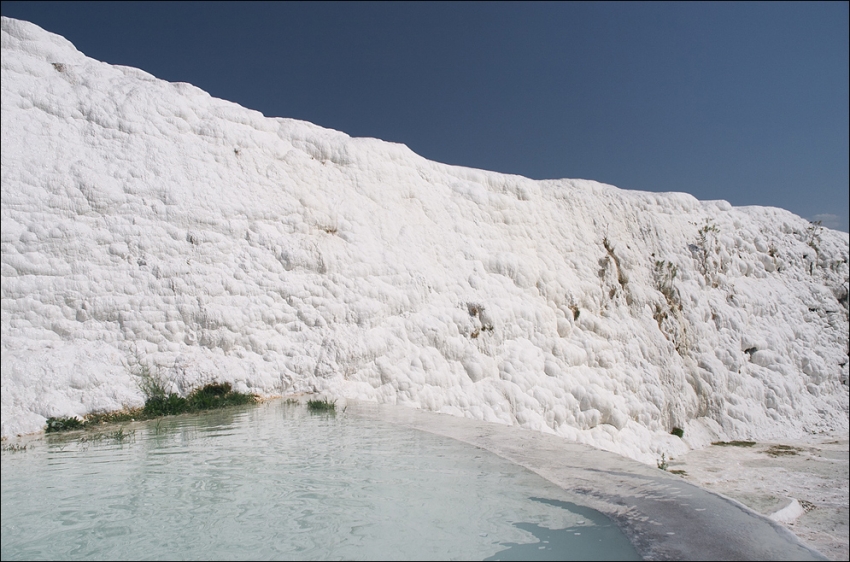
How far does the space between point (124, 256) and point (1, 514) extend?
6.10m

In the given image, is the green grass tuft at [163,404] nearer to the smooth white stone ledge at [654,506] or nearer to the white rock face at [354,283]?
the white rock face at [354,283]

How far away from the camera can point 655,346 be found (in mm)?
16906

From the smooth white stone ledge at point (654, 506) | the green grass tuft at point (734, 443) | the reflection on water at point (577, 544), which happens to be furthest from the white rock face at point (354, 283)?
the reflection on water at point (577, 544)

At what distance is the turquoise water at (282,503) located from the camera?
407cm

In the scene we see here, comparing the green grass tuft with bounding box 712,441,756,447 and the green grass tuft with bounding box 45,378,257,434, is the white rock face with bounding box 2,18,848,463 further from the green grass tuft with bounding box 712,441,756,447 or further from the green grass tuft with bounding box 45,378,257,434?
the green grass tuft with bounding box 712,441,756,447

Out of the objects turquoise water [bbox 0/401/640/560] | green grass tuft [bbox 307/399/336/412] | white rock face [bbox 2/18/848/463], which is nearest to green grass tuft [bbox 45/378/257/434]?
white rock face [bbox 2/18/848/463]

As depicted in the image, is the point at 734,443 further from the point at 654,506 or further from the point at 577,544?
the point at 577,544

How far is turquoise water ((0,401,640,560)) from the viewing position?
407 centimetres

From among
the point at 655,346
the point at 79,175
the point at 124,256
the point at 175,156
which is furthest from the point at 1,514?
the point at 655,346

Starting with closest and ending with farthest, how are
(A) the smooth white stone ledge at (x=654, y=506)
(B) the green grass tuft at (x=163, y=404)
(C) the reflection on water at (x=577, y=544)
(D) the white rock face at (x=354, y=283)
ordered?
(C) the reflection on water at (x=577, y=544), (A) the smooth white stone ledge at (x=654, y=506), (B) the green grass tuft at (x=163, y=404), (D) the white rock face at (x=354, y=283)

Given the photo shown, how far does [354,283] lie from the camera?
12.5 meters

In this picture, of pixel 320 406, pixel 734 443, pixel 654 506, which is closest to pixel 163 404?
pixel 320 406

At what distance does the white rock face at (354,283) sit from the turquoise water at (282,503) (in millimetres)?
2591

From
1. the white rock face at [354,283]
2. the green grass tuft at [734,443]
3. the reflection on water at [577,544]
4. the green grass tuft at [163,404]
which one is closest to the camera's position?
the reflection on water at [577,544]
